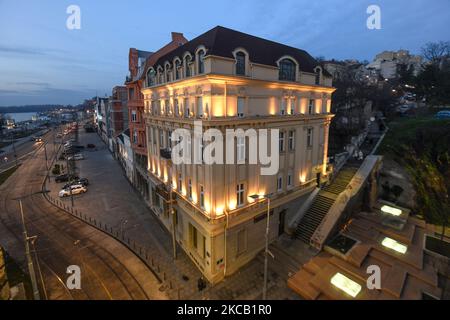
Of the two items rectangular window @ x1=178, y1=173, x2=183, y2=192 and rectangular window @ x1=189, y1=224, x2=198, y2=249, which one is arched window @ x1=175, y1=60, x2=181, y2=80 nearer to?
rectangular window @ x1=178, y1=173, x2=183, y2=192

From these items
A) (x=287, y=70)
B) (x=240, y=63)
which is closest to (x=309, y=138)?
(x=287, y=70)

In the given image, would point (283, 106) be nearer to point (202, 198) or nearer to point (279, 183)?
point (279, 183)

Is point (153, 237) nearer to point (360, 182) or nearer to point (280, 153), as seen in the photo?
point (280, 153)

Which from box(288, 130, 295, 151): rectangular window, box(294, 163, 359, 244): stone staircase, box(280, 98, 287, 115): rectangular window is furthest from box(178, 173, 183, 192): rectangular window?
box(294, 163, 359, 244): stone staircase

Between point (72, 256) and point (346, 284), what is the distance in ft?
85.4

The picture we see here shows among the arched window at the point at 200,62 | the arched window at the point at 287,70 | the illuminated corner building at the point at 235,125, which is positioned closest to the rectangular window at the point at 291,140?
the illuminated corner building at the point at 235,125

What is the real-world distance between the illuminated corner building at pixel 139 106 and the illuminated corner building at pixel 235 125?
6325mm

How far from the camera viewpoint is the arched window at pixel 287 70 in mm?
22797

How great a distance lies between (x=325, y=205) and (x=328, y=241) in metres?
5.09

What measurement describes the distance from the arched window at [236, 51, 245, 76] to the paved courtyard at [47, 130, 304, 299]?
59.2 ft

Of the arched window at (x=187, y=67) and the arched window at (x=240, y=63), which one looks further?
the arched window at (x=187, y=67)

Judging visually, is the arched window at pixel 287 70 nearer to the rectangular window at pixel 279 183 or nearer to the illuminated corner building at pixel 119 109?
Result: the rectangular window at pixel 279 183

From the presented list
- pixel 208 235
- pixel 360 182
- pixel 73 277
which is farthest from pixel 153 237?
pixel 360 182

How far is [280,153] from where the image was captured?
23453 millimetres
